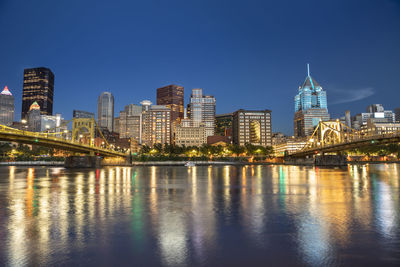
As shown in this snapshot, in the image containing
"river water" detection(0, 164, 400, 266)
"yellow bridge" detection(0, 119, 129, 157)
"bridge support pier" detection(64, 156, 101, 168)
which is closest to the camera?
"river water" detection(0, 164, 400, 266)

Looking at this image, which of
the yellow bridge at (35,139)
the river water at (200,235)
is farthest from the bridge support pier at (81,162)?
the river water at (200,235)

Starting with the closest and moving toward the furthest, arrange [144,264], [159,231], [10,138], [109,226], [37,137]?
[144,264] → [159,231] → [109,226] → [10,138] → [37,137]

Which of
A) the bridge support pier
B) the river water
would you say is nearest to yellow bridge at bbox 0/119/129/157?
the bridge support pier

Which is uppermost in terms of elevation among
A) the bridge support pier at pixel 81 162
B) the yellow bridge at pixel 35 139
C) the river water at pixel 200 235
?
the yellow bridge at pixel 35 139

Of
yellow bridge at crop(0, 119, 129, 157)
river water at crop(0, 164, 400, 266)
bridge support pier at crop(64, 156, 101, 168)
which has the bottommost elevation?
river water at crop(0, 164, 400, 266)

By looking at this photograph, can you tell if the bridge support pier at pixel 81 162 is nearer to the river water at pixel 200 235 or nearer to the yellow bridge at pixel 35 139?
the yellow bridge at pixel 35 139

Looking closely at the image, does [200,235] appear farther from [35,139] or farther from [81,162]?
[81,162]

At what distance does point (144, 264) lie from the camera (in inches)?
293

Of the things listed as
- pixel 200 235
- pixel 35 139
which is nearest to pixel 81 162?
pixel 35 139

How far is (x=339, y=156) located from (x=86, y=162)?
299 ft

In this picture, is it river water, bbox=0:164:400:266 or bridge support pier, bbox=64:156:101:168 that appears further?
bridge support pier, bbox=64:156:101:168

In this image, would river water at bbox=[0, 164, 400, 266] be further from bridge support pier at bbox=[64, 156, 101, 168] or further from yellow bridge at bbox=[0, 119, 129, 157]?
bridge support pier at bbox=[64, 156, 101, 168]

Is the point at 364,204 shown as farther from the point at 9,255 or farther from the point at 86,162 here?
the point at 86,162

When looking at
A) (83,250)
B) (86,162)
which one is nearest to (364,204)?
(83,250)
